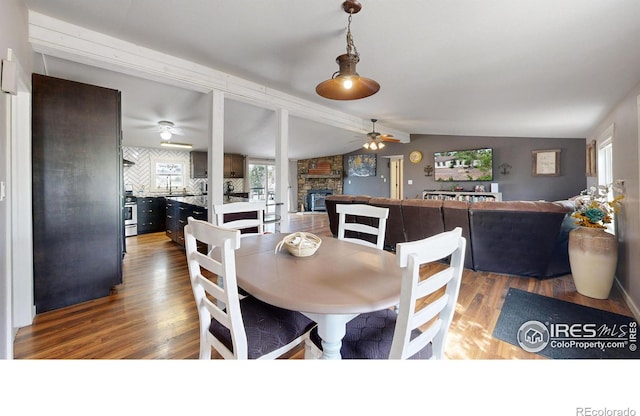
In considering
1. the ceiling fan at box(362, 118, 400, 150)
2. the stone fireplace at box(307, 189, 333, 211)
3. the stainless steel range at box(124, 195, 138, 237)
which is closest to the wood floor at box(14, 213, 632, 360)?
the stainless steel range at box(124, 195, 138, 237)

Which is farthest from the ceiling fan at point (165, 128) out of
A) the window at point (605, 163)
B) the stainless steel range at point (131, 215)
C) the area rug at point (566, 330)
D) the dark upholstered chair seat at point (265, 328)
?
the window at point (605, 163)

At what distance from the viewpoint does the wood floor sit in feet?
5.71

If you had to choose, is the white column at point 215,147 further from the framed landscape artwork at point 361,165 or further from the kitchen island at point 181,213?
the framed landscape artwork at point 361,165

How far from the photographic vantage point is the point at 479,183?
6551 millimetres

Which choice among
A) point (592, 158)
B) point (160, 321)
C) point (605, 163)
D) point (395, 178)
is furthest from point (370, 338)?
point (395, 178)

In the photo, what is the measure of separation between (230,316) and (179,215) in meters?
3.97

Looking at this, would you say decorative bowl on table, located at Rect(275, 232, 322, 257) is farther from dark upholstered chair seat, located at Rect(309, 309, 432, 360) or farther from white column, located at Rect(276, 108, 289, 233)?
white column, located at Rect(276, 108, 289, 233)

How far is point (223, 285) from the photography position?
1035 mm

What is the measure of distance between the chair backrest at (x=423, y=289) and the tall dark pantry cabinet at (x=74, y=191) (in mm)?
2821

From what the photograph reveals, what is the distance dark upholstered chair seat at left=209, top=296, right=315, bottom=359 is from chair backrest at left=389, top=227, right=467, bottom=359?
21.0 inches

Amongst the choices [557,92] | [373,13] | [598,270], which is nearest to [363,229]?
[373,13]
